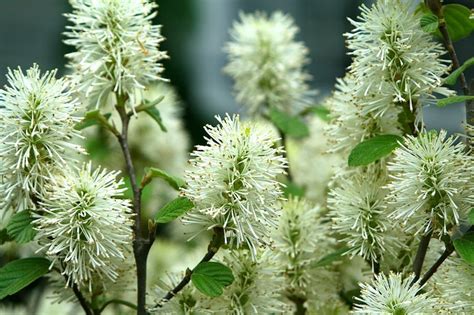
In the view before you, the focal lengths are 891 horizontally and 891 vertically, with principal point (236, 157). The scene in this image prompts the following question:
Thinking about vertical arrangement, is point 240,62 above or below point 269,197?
above

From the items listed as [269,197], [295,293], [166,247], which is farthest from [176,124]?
[269,197]

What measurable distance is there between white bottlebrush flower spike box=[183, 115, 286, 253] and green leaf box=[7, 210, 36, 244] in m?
0.11

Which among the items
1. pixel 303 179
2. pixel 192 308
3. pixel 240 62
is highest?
pixel 240 62

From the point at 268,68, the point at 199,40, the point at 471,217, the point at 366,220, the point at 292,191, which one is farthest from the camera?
the point at 199,40

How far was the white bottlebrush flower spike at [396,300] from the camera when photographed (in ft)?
1.91

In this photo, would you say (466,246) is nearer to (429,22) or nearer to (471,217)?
(471,217)

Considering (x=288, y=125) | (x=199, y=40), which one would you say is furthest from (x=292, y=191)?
(x=199, y=40)

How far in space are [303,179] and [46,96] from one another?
0.44m

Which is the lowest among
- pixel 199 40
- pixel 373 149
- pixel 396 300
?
pixel 396 300

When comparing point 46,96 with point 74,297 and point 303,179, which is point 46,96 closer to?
point 74,297

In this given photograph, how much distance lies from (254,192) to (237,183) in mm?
13

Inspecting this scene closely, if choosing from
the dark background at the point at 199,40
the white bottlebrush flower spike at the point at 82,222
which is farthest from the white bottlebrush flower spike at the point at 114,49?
the dark background at the point at 199,40

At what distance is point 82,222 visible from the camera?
24.7 inches

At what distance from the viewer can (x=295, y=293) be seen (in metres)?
0.79
